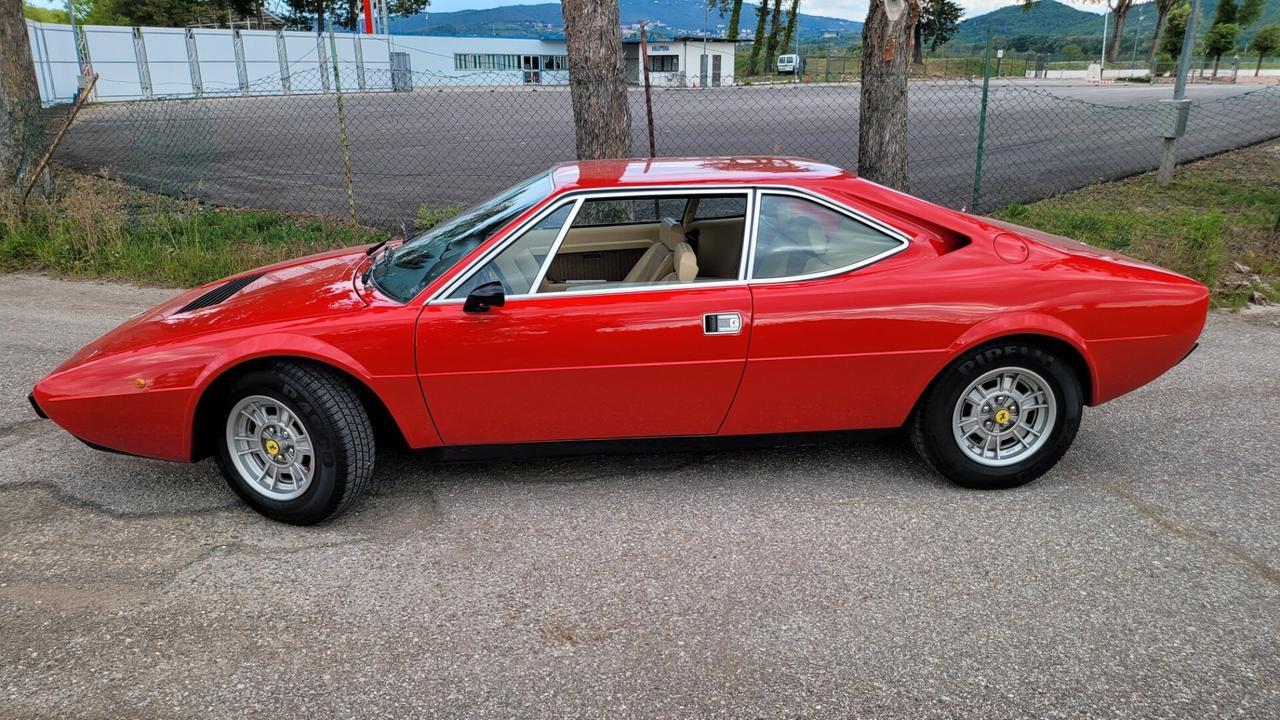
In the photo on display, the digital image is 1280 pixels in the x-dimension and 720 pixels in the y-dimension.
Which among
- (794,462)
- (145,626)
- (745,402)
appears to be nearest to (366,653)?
(145,626)

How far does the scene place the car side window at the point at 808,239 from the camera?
3762 millimetres

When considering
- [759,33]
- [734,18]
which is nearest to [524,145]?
[759,33]

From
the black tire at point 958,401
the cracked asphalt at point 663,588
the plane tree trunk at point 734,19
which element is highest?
the plane tree trunk at point 734,19

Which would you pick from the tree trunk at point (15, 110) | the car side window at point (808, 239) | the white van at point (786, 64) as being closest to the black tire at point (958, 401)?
the car side window at point (808, 239)

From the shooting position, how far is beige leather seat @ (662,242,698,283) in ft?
12.4

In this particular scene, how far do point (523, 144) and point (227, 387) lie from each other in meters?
16.0

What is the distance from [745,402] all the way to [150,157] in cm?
1436

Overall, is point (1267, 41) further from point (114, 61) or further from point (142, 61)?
point (114, 61)

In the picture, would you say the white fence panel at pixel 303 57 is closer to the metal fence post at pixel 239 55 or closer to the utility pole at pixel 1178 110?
the metal fence post at pixel 239 55

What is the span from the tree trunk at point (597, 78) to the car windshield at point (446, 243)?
3345 mm

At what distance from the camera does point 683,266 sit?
12.5ft

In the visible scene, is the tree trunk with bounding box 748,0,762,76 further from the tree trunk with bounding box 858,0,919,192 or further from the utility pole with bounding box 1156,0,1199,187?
the tree trunk with bounding box 858,0,919,192

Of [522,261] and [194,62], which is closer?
[522,261]

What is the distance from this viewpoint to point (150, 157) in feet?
47.8
